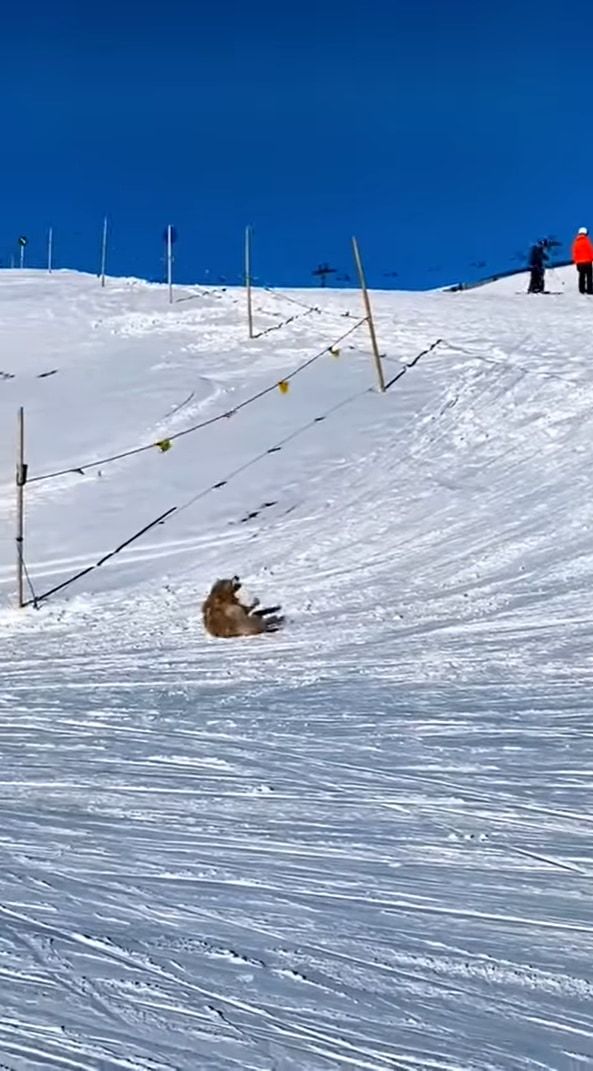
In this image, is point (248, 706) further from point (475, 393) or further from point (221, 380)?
point (221, 380)

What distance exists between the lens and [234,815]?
5066 millimetres

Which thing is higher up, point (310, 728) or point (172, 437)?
point (172, 437)

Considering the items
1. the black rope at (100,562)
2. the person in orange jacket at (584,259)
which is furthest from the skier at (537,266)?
the black rope at (100,562)

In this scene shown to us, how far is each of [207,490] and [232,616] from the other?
470 cm

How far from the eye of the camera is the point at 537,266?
89.1ft

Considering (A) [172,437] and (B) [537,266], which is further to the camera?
(B) [537,266]

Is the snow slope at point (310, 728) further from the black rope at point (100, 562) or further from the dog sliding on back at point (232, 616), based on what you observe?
the dog sliding on back at point (232, 616)

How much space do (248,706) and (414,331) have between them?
47.8 feet

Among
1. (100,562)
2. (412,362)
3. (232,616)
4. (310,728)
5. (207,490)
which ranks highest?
(412,362)

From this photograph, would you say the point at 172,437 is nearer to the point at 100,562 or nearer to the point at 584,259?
the point at 100,562

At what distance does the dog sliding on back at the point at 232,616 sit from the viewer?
9852mm

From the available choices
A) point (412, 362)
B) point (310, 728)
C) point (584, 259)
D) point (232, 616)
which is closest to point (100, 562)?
point (232, 616)

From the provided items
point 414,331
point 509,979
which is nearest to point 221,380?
point 414,331

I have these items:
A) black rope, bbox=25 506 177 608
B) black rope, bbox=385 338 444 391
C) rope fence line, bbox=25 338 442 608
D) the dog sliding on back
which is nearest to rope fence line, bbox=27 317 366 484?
rope fence line, bbox=25 338 442 608
